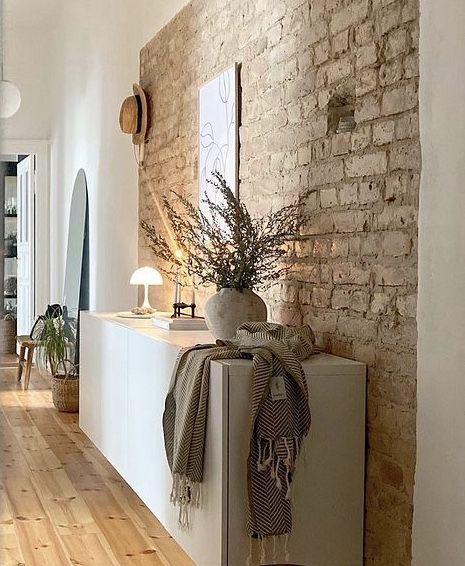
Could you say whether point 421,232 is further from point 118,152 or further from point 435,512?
point 118,152

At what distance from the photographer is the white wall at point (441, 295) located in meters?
2.45

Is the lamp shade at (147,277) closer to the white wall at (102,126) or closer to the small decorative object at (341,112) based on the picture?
the white wall at (102,126)

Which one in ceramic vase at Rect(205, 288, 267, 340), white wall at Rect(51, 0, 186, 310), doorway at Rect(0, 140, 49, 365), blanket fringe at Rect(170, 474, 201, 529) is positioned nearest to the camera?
blanket fringe at Rect(170, 474, 201, 529)

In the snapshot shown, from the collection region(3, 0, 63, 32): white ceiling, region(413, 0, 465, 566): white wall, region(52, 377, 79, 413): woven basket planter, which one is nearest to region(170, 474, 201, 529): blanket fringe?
region(413, 0, 465, 566): white wall

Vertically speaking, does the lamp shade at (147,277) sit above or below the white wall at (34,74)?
below

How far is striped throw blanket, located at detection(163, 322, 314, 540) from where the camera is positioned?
2771 mm

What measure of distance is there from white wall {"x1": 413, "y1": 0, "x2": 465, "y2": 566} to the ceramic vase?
985mm

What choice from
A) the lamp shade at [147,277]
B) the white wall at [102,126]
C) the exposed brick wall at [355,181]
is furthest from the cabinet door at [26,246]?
the exposed brick wall at [355,181]

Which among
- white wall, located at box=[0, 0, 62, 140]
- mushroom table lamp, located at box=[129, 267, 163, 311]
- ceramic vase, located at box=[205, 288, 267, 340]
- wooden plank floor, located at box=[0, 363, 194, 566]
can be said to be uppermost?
white wall, located at box=[0, 0, 62, 140]

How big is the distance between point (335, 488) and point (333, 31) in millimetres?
1532

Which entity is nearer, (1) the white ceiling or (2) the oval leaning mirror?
(2) the oval leaning mirror

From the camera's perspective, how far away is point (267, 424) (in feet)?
9.11

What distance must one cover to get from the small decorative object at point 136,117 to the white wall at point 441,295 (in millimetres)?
3549

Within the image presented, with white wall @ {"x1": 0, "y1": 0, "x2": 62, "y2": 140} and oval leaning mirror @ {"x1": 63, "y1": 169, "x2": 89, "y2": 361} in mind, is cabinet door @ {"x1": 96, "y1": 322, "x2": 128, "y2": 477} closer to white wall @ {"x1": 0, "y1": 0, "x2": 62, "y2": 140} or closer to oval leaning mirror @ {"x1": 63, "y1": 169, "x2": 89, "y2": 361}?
oval leaning mirror @ {"x1": 63, "y1": 169, "x2": 89, "y2": 361}
